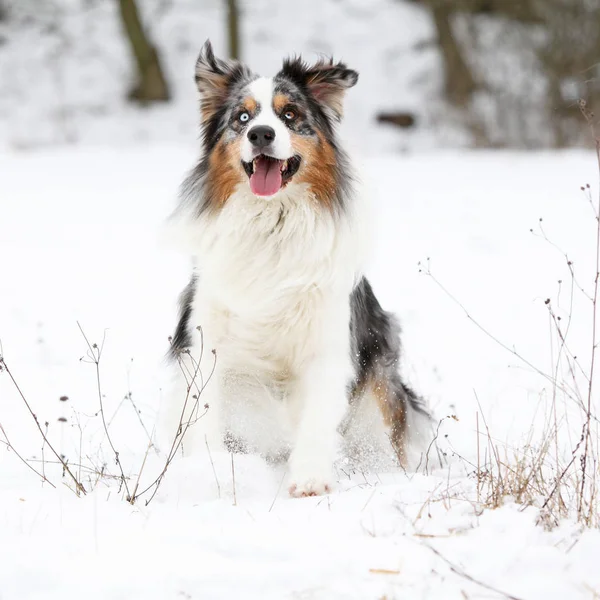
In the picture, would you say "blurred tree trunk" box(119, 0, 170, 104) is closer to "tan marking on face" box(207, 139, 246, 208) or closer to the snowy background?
the snowy background

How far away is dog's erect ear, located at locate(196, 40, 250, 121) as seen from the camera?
172 inches

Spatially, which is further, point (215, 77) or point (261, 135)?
point (215, 77)

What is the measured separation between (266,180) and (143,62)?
51.8 feet

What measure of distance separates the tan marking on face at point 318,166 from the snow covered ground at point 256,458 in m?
0.29

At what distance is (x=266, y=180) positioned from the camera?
13.2ft

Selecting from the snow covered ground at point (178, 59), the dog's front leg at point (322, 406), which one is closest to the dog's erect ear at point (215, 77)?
the dog's front leg at point (322, 406)

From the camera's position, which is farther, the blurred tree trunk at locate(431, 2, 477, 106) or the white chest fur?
the blurred tree trunk at locate(431, 2, 477, 106)

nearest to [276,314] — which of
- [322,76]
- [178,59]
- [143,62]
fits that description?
[322,76]

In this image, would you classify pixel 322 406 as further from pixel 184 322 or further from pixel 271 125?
pixel 271 125

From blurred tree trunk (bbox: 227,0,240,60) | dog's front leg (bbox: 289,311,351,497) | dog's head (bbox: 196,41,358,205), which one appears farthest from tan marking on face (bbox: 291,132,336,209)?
blurred tree trunk (bbox: 227,0,240,60)

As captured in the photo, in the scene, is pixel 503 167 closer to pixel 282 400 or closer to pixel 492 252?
pixel 492 252

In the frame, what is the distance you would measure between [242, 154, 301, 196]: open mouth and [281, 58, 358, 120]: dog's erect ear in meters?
0.50

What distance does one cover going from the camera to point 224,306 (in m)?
4.11

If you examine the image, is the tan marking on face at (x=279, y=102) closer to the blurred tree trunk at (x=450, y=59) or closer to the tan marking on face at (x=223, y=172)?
the tan marking on face at (x=223, y=172)
